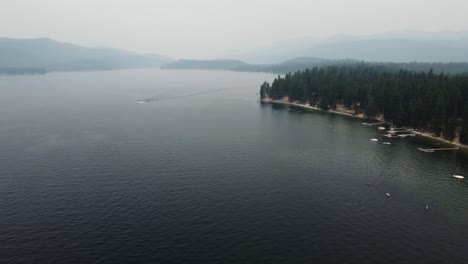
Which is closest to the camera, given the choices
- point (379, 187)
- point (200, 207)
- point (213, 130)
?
point (200, 207)

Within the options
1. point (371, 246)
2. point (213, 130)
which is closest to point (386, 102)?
point (213, 130)

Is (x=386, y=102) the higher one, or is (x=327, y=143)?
(x=386, y=102)

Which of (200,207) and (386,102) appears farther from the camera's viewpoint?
(386,102)

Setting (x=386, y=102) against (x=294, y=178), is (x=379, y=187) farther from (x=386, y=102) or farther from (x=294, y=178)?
(x=386, y=102)

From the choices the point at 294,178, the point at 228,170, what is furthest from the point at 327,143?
the point at 228,170

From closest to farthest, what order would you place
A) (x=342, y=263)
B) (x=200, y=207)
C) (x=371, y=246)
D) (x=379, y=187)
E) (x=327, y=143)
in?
(x=342, y=263) < (x=371, y=246) < (x=200, y=207) < (x=379, y=187) < (x=327, y=143)

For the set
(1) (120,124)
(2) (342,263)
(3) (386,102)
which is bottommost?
(2) (342,263)
